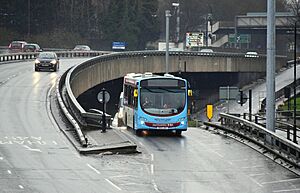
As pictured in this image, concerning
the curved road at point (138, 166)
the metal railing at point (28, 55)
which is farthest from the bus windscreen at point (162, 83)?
the metal railing at point (28, 55)

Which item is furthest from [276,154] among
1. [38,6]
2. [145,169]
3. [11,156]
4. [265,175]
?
[38,6]

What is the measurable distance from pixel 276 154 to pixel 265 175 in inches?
151

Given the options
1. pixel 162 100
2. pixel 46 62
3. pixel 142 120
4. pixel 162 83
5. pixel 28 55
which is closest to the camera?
pixel 142 120

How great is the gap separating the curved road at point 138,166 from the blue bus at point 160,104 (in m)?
0.64

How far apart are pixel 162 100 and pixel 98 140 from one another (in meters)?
5.75

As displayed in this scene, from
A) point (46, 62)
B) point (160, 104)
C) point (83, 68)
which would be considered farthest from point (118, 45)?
point (160, 104)

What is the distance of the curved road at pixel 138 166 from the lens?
76.7ft

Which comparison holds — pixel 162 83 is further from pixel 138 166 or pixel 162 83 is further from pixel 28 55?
pixel 28 55

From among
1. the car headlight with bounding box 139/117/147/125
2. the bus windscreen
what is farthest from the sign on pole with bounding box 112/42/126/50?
the car headlight with bounding box 139/117/147/125

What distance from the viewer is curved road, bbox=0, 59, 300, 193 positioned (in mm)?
23375

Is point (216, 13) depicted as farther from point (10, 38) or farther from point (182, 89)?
point (182, 89)

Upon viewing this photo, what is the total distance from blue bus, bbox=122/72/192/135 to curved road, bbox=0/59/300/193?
0.64 metres

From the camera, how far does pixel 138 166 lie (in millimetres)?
27359

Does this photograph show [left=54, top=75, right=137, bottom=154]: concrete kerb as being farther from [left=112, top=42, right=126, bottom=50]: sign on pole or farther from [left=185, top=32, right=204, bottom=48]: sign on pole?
[left=185, top=32, right=204, bottom=48]: sign on pole
